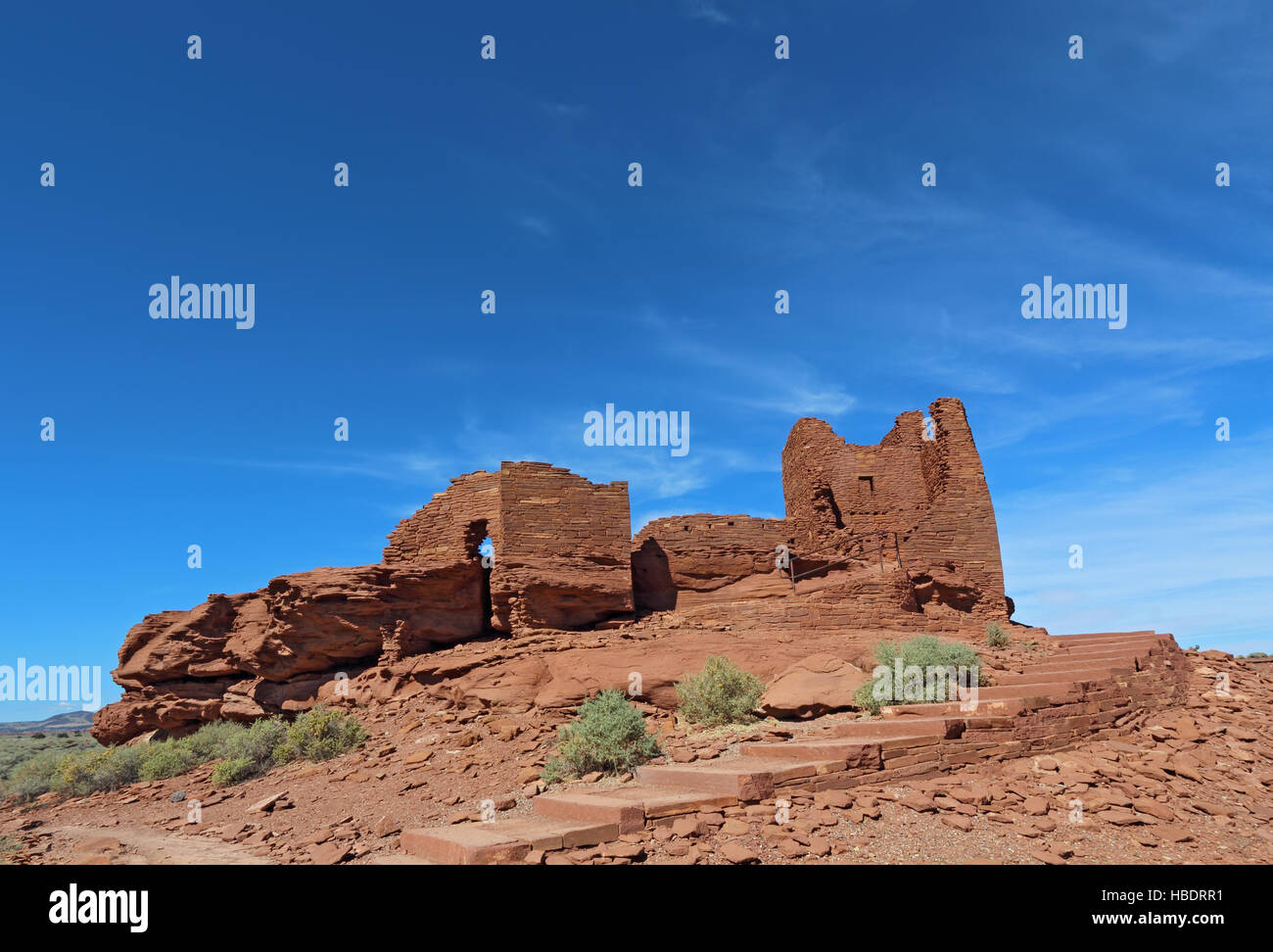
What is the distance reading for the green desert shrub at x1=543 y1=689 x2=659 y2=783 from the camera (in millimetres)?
10195

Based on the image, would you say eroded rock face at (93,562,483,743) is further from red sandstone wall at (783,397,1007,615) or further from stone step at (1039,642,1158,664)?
stone step at (1039,642,1158,664)

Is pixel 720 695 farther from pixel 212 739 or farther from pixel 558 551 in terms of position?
pixel 212 739

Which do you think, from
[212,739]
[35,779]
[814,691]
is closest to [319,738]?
[212,739]

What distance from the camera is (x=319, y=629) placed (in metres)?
18.7

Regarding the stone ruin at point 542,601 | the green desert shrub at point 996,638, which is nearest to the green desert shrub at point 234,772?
the stone ruin at point 542,601

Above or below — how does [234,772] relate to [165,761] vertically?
above

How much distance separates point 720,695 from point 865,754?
4573mm

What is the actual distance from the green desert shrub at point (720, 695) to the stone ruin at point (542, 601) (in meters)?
2.56

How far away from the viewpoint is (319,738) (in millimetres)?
15188

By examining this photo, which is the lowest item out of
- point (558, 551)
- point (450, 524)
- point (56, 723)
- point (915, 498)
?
point (56, 723)

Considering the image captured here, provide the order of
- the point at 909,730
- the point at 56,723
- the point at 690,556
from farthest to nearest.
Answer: the point at 56,723
the point at 690,556
the point at 909,730

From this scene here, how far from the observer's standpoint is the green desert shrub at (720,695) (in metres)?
11.9
